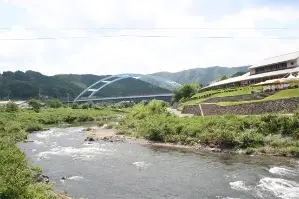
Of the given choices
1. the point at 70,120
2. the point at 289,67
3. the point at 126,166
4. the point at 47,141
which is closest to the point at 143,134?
the point at 47,141

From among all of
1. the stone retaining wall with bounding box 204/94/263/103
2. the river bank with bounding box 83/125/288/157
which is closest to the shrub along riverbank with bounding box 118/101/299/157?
the river bank with bounding box 83/125/288/157

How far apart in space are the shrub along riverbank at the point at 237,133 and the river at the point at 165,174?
2.18 metres

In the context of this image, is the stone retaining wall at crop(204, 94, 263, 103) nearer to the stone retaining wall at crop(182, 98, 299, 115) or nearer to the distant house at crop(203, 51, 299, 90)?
the stone retaining wall at crop(182, 98, 299, 115)

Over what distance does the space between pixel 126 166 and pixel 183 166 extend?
4.28 meters

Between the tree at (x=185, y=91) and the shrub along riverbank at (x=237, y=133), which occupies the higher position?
the tree at (x=185, y=91)

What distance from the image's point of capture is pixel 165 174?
77.4 ft

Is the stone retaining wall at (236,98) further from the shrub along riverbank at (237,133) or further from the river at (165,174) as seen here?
the river at (165,174)

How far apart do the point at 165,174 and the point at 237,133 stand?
37.2ft

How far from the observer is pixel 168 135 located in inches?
1503

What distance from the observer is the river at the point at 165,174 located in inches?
748

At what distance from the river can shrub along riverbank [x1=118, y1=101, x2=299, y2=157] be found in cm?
218

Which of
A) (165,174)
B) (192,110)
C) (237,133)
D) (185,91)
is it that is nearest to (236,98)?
(192,110)

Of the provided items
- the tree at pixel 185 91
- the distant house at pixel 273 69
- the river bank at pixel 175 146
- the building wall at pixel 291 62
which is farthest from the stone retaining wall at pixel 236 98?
the tree at pixel 185 91

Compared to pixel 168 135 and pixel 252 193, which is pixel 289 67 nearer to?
pixel 168 135
